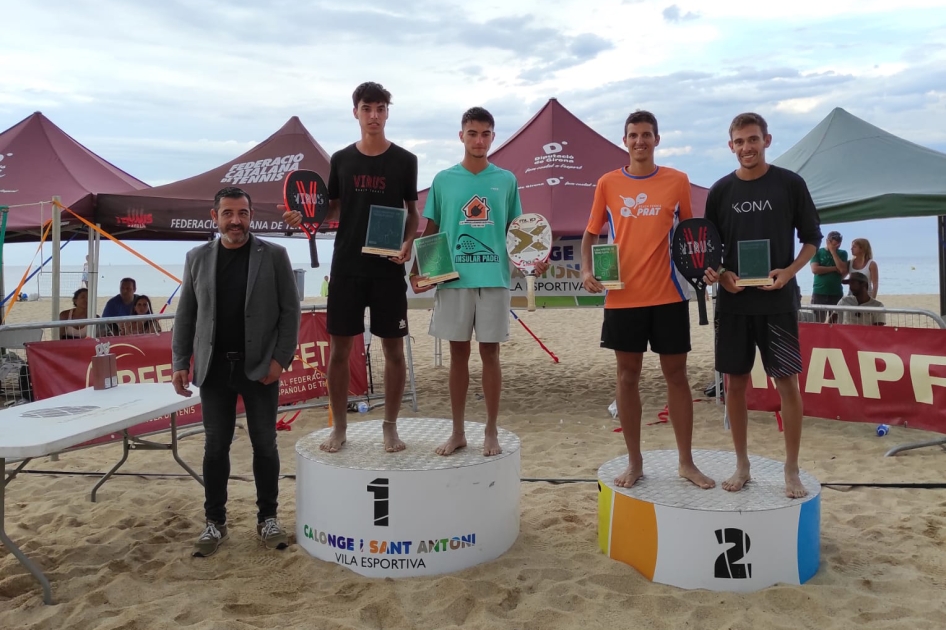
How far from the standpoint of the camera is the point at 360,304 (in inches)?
148

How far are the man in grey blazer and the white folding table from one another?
0.32 metres

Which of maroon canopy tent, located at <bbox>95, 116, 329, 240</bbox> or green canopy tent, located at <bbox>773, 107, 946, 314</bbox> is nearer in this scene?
green canopy tent, located at <bbox>773, 107, 946, 314</bbox>

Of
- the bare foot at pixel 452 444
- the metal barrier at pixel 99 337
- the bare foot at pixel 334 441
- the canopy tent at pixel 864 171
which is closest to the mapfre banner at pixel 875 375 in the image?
the canopy tent at pixel 864 171

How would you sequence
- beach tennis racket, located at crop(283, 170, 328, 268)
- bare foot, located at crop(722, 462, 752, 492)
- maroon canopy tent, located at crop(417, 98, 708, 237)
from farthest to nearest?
1. maroon canopy tent, located at crop(417, 98, 708, 237)
2. beach tennis racket, located at crop(283, 170, 328, 268)
3. bare foot, located at crop(722, 462, 752, 492)

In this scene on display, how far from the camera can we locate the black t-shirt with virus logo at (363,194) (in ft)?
12.3

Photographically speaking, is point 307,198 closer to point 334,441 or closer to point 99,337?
point 334,441

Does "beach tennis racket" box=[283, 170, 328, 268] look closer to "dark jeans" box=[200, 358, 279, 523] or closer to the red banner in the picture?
"dark jeans" box=[200, 358, 279, 523]

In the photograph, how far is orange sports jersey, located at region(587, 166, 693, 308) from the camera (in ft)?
11.5

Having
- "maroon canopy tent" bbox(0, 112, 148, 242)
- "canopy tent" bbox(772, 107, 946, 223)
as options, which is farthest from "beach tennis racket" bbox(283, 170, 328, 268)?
"canopy tent" bbox(772, 107, 946, 223)

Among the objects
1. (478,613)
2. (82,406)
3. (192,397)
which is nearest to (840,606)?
(478,613)

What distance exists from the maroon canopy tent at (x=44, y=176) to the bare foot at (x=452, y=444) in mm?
6080

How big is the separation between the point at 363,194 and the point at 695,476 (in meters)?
2.29

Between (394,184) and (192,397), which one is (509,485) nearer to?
(394,184)

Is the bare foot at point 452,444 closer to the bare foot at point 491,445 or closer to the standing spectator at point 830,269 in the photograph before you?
the bare foot at point 491,445
